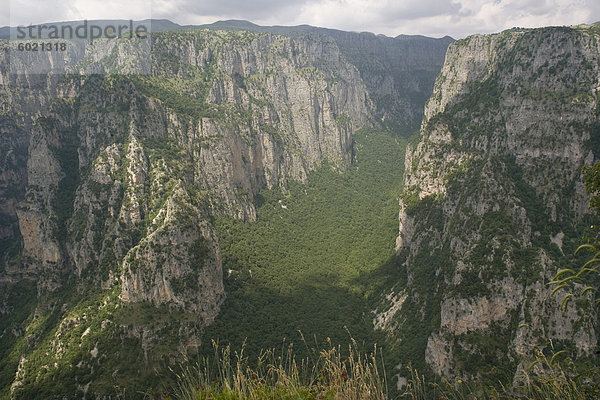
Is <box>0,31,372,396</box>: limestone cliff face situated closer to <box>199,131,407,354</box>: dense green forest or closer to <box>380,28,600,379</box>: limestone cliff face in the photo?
<box>199,131,407,354</box>: dense green forest

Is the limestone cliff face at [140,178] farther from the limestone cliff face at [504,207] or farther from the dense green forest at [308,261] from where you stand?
the limestone cliff face at [504,207]

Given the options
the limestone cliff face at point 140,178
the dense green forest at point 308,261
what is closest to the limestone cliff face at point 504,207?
the dense green forest at point 308,261

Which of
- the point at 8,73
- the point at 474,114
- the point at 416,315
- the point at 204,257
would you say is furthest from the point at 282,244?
the point at 8,73

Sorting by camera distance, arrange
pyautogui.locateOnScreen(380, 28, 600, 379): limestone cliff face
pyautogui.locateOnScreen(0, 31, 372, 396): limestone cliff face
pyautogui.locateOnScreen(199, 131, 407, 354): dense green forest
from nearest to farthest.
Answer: pyautogui.locateOnScreen(380, 28, 600, 379): limestone cliff face
pyautogui.locateOnScreen(0, 31, 372, 396): limestone cliff face
pyautogui.locateOnScreen(199, 131, 407, 354): dense green forest

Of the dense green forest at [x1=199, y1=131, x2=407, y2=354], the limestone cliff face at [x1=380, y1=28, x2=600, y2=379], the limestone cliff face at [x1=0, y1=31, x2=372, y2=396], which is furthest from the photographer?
the dense green forest at [x1=199, y1=131, x2=407, y2=354]

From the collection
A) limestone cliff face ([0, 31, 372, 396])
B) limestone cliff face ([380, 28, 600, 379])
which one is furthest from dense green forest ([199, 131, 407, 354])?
limestone cliff face ([380, 28, 600, 379])

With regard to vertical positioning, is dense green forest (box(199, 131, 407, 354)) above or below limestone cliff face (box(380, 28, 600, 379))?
below

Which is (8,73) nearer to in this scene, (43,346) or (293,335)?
(43,346)
